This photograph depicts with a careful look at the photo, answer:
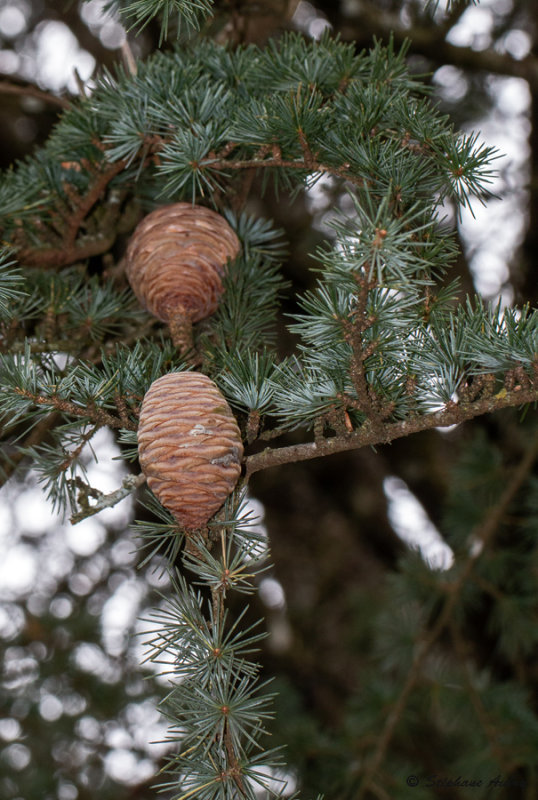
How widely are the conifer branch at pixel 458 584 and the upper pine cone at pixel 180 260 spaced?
764 mm

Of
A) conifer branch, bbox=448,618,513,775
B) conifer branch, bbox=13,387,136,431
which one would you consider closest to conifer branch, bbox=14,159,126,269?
conifer branch, bbox=13,387,136,431

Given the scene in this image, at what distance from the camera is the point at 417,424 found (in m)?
0.42

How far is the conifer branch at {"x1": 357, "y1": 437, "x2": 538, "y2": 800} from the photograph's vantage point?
112 cm

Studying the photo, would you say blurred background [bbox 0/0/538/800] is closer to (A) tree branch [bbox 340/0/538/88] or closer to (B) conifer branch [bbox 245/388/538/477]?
(A) tree branch [bbox 340/0/538/88]

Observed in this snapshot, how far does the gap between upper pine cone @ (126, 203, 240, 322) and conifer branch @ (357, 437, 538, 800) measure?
2.51ft

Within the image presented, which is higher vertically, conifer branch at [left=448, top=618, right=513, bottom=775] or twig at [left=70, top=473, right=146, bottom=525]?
twig at [left=70, top=473, right=146, bottom=525]

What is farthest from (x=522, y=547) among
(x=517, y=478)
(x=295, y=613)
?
(x=295, y=613)

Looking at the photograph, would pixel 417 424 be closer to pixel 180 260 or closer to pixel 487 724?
pixel 180 260

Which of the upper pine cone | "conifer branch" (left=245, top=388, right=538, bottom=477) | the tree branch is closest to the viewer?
"conifer branch" (left=245, top=388, right=538, bottom=477)

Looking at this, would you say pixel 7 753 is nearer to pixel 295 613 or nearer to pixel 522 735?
pixel 295 613

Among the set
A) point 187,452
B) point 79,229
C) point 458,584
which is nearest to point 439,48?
point 79,229

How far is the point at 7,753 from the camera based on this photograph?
1438 millimetres

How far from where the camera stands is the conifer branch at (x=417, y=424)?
1.35 ft

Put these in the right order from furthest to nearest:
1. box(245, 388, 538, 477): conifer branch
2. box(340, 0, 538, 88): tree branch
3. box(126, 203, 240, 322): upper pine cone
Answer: box(340, 0, 538, 88): tree branch
box(126, 203, 240, 322): upper pine cone
box(245, 388, 538, 477): conifer branch
